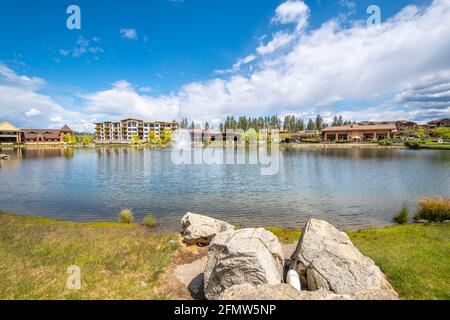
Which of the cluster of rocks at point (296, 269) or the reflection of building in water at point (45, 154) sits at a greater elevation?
the reflection of building in water at point (45, 154)

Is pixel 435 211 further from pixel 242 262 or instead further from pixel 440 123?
pixel 440 123

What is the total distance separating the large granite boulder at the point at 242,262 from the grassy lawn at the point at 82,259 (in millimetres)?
1993

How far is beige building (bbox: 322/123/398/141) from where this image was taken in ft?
380

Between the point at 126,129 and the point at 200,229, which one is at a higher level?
the point at 126,129

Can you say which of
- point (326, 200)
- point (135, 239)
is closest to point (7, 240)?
point (135, 239)

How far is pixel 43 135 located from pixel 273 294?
178 m

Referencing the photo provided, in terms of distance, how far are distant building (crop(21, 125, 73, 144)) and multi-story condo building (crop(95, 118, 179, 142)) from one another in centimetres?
2068

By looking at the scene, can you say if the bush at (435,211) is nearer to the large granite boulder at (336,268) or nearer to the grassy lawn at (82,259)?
the large granite boulder at (336,268)

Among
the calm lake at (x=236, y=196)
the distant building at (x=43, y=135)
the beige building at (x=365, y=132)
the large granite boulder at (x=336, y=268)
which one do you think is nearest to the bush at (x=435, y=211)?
the calm lake at (x=236, y=196)

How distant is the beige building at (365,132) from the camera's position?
11594 cm

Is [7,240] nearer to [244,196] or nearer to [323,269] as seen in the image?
[323,269]

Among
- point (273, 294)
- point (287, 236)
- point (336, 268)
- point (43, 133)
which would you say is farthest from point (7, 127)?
point (336, 268)

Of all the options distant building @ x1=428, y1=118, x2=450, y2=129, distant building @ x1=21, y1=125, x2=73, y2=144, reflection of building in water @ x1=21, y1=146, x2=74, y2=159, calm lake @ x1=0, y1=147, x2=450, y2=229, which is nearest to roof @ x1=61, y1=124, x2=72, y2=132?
distant building @ x1=21, y1=125, x2=73, y2=144

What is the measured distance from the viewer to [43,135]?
14312 cm
